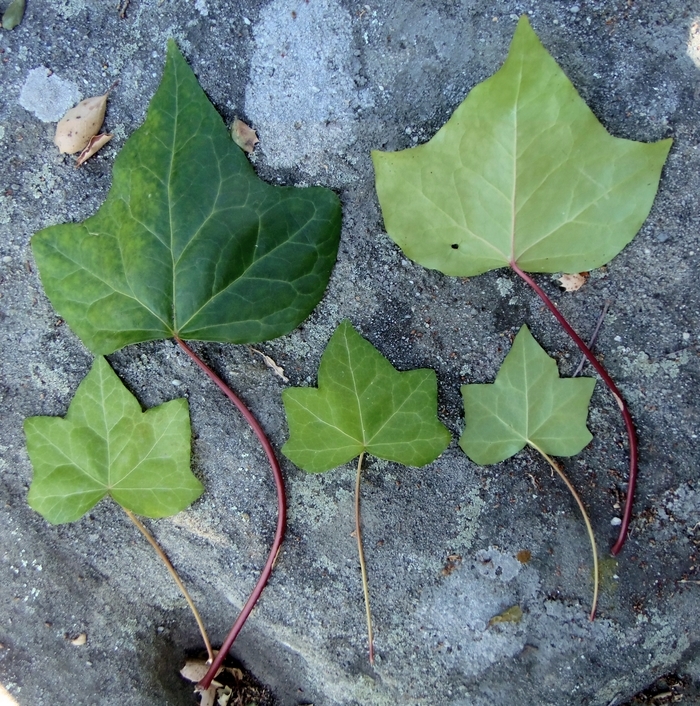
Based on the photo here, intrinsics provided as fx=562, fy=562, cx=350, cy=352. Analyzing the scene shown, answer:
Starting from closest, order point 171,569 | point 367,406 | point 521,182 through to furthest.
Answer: point 521,182
point 367,406
point 171,569

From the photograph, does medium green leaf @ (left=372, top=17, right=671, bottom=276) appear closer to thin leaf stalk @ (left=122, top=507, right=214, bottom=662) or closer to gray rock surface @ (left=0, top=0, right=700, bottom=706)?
gray rock surface @ (left=0, top=0, right=700, bottom=706)

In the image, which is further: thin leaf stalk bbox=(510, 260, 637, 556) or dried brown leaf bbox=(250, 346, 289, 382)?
dried brown leaf bbox=(250, 346, 289, 382)

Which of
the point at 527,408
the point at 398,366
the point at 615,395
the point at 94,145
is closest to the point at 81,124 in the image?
the point at 94,145

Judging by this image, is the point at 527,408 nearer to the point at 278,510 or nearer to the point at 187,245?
the point at 278,510

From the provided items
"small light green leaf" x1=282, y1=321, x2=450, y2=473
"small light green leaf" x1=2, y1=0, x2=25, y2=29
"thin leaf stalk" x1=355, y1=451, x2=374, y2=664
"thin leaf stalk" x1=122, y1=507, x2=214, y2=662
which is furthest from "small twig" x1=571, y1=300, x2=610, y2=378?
"small light green leaf" x1=2, y1=0, x2=25, y2=29

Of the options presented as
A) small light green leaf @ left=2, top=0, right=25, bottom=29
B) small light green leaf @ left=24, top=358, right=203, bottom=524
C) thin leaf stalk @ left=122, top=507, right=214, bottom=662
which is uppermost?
small light green leaf @ left=2, top=0, right=25, bottom=29

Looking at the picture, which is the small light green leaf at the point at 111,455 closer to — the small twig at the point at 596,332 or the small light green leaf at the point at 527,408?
the small light green leaf at the point at 527,408

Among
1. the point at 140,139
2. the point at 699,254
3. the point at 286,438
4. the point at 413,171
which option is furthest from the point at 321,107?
the point at 699,254
